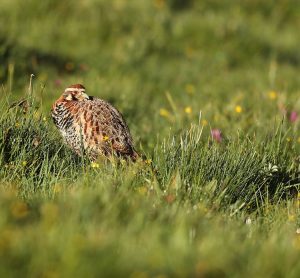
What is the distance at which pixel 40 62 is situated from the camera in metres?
9.39

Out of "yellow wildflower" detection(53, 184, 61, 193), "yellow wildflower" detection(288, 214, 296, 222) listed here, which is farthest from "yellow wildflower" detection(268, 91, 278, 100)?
"yellow wildflower" detection(53, 184, 61, 193)

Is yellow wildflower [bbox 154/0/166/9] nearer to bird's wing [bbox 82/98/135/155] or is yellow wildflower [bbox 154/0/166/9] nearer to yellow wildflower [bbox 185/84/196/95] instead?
yellow wildflower [bbox 185/84/196/95]

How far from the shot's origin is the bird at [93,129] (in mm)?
5578

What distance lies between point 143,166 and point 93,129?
2.55 ft

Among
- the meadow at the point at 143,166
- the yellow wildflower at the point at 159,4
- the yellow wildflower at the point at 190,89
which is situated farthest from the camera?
the yellow wildflower at the point at 159,4

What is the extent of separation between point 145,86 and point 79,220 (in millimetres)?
6163

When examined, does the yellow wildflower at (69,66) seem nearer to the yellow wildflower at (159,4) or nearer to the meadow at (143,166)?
the meadow at (143,166)

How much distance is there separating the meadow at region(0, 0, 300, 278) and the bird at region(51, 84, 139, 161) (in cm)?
13

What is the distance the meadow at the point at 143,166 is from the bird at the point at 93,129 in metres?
0.13

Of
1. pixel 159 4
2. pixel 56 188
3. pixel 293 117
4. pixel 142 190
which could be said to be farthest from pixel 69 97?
pixel 159 4

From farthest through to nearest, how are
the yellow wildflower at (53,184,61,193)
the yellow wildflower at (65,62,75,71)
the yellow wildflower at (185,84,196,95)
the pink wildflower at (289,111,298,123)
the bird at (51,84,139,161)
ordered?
the yellow wildflower at (185,84,196,95), the yellow wildflower at (65,62,75,71), the pink wildflower at (289,111,298,123), the bird at (51,84,139,161), the yellow wildflower at (53,184,61,193)

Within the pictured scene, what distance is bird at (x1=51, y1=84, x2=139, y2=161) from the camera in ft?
18.3

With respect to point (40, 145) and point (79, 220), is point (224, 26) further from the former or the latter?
point (79, 220)

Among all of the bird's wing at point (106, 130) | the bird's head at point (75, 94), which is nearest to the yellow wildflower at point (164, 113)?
the bird's head at point (75, 94)
